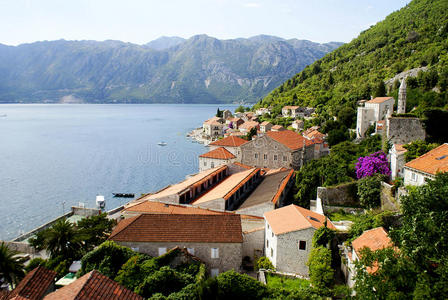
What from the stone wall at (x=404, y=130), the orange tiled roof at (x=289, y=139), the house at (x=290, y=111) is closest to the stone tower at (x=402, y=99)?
the orange tiled roof at (x=289, y=139)

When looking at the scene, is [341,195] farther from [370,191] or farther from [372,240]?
[372,240]

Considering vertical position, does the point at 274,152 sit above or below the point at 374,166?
below

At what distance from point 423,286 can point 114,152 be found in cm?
8146

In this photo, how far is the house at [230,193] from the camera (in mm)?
27520

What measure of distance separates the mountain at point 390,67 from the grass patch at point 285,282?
37863 mm

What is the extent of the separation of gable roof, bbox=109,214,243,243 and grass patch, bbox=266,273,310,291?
9.57 feet

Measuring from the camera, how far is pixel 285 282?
18156mm

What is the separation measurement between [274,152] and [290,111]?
164 ft

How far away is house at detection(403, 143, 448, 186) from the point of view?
21419mm

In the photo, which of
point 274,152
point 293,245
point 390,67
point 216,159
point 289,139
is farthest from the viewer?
point 390,67

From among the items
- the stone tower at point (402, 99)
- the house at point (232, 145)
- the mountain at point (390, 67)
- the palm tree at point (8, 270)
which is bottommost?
the palm tree at point (8, 270)

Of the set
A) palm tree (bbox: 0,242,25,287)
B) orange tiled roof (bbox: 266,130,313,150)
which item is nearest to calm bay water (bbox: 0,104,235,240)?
palm tree (bbox: 0,242,25,287)

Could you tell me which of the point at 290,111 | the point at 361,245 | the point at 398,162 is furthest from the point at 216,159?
the point at 290,111

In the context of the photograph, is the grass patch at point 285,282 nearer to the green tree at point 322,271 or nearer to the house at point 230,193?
the green tree at point 322,271
